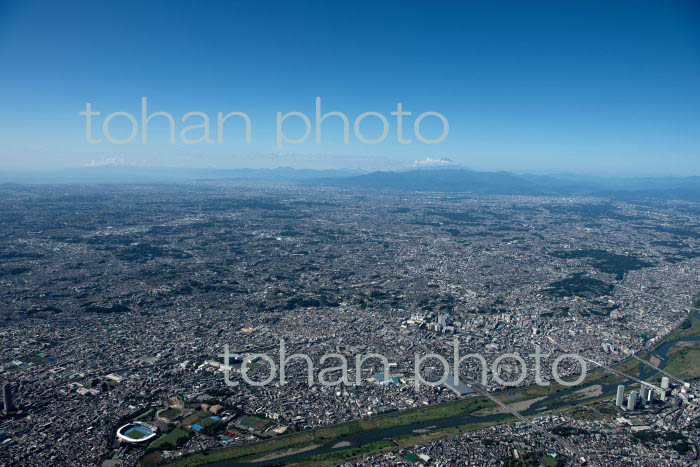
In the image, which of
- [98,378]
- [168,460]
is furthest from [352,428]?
[98,378]

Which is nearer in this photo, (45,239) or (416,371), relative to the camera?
(416,371)

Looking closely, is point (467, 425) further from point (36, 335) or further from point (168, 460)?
point (36, 335)

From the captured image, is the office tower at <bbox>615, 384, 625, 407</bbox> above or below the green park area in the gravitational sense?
above

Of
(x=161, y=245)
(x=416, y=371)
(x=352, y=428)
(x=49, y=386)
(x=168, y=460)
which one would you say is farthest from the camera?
(x=161, y=245)

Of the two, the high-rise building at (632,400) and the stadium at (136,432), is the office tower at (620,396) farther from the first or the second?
the stadium at (136,432)

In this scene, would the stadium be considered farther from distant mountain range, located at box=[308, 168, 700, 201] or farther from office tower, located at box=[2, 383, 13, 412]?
distant mountain range, located at box=[308, 168, 700, 201]

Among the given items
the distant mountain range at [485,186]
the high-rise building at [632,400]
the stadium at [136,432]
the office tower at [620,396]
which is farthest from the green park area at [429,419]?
the distant mountain range at [485,186]

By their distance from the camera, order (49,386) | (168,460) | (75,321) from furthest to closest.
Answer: (75,321) → (49,386) → (168,460)

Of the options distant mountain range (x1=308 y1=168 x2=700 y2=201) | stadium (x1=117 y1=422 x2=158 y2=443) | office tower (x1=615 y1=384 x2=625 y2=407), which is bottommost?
stadium (x1=117 y1=422 x2=158 y2=443)

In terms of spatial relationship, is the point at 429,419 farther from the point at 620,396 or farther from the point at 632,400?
the point at 632,400

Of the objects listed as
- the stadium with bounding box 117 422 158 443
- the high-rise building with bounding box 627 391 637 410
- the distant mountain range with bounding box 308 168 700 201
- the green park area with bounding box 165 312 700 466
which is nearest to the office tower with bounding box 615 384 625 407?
the high-rise building with bounding box 627 391 637 410

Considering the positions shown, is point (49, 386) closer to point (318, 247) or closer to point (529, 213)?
point (318, 247)
